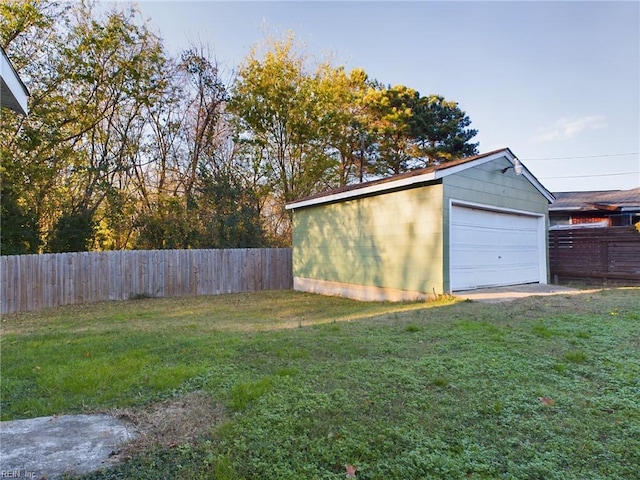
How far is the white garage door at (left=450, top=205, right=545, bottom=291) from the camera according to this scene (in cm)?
764

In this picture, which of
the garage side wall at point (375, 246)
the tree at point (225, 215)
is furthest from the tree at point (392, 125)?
the garage side wall at point (375, 246)

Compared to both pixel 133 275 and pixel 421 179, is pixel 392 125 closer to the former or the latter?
pixel 421 179

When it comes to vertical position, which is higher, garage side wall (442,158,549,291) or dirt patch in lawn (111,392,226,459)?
garage side wall (442,158,549,291)

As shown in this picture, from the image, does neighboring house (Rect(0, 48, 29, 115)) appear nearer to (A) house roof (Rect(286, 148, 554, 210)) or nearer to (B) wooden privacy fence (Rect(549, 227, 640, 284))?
(A) house roof (Rect(286, 148, 554, 210))

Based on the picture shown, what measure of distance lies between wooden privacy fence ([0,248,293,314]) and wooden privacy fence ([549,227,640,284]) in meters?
8.37

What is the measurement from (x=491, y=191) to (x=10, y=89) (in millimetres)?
8374

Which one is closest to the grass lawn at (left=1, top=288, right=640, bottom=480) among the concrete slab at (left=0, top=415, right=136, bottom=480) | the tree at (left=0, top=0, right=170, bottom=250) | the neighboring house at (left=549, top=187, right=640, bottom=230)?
the concrete slab at (left=0, top=415, right=136, bottom=480)

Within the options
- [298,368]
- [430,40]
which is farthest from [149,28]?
[298,368]

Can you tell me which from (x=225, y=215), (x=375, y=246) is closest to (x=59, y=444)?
(x=375, y=246)

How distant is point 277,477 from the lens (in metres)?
1.75

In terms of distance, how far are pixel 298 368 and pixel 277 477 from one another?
150 centimetres

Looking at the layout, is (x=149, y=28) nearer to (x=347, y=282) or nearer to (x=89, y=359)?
(x=347, y=282)

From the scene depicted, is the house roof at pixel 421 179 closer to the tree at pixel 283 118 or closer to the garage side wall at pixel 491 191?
the garage side wall at pixel 491 191

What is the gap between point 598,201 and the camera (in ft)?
48.5
